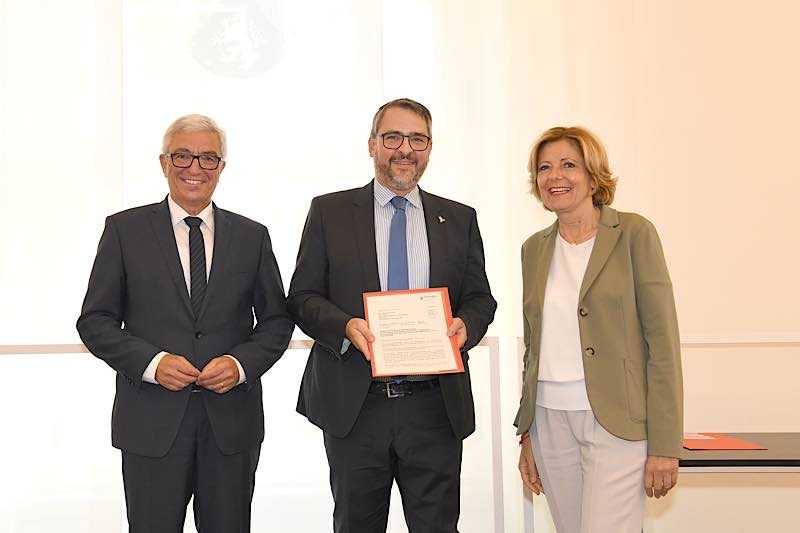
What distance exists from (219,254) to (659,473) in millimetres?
1470

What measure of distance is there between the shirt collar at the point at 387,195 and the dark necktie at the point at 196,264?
59 centimetres

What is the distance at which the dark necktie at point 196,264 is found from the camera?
2.60 m

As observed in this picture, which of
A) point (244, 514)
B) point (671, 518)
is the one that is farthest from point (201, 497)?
point (671, 518)

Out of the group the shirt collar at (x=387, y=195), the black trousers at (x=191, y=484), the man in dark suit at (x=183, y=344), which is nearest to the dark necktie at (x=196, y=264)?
the man in dark suit at (x=183, y=344)

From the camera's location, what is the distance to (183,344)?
2.56 meters

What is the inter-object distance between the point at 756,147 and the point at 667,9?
907 millimetres

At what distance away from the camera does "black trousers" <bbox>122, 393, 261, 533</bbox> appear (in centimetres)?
250

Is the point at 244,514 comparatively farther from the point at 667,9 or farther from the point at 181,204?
the point at 667,9

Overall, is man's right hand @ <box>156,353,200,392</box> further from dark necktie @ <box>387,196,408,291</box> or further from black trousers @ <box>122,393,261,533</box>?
dark necktie @ <box>387,196,408,291</box>

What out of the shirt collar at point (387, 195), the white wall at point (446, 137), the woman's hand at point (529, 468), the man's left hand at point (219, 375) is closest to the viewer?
the man's left hand at point (219, 375)

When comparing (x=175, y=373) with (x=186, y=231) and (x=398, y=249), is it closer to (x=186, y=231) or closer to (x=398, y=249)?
(x=186, y=231)

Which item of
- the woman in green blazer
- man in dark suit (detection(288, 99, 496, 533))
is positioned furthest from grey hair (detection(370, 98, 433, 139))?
the woman in green blazer

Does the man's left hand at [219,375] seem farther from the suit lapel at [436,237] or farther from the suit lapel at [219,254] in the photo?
the suit lapel at [436,237]

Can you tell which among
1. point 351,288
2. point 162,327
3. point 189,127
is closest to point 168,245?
point 162,327
